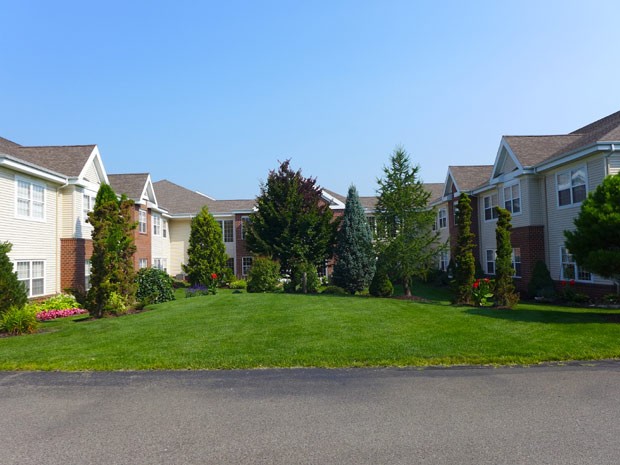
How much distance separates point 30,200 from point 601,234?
20.6m

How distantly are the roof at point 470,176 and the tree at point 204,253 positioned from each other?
637 inches

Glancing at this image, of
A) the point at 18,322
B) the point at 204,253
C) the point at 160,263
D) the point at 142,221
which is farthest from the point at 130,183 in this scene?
the point at 18,322

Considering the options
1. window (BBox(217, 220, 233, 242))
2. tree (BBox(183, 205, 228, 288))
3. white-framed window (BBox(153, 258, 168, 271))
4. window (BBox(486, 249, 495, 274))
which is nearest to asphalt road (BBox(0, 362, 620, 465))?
tree (BBox(183, 205, 228, 288))

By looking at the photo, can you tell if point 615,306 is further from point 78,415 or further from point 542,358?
point 78,415

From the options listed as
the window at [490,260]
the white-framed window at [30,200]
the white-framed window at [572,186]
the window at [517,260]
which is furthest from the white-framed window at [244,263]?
the white-framed window at [572,186]

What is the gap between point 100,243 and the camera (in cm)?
1522

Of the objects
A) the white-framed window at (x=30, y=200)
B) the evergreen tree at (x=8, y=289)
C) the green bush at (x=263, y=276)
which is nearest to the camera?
the evergreen tree at (x=8, y=289)

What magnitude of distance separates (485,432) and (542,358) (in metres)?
4.18

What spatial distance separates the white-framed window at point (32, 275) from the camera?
59.0 feet

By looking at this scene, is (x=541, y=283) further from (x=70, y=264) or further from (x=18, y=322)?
(x=70, y=264)

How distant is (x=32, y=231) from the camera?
18.7 m

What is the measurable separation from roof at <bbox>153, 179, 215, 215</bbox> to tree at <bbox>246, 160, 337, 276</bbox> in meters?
11.5

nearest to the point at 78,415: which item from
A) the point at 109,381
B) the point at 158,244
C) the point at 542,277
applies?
the point at 109,381

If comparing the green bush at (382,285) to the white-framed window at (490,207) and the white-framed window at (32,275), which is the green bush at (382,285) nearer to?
the white-framed window at (490,207)
